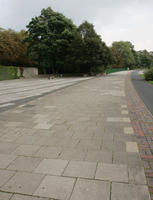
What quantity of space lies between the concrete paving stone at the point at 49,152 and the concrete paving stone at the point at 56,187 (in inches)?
27.8

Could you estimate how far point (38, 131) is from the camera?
4645 mm

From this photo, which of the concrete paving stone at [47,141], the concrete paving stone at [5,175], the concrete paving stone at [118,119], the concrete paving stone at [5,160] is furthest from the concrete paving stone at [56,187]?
the concrete paving stone at [118,119]

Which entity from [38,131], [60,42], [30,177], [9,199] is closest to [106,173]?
[30,177]

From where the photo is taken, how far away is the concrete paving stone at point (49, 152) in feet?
10.9

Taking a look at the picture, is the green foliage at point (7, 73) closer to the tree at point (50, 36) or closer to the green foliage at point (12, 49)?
the green foliage at point (12, 49)

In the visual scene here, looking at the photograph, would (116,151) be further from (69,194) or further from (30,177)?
(30,177)

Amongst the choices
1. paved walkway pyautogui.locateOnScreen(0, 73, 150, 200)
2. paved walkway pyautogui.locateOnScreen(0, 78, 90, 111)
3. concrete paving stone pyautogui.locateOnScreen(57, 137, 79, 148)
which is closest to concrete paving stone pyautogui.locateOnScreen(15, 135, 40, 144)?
paved walkway pyautogui.locateOnScreen(0, 73, 150, 200)

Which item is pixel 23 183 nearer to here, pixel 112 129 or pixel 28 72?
pixel 112 129

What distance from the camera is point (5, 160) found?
3.14 metres

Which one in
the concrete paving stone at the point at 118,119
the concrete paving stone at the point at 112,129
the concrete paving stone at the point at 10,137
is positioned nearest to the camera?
the concrete paving stone at the point at 10,137

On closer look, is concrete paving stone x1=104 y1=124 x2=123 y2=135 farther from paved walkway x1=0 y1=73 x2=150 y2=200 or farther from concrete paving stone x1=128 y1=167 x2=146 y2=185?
concrete paving stone x1=128 y1=167 x2=146 y2=185

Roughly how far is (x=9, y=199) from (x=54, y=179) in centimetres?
66

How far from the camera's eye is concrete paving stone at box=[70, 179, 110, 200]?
218 cm

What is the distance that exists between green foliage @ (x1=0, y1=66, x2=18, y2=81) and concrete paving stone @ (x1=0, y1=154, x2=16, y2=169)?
97.6 feet
